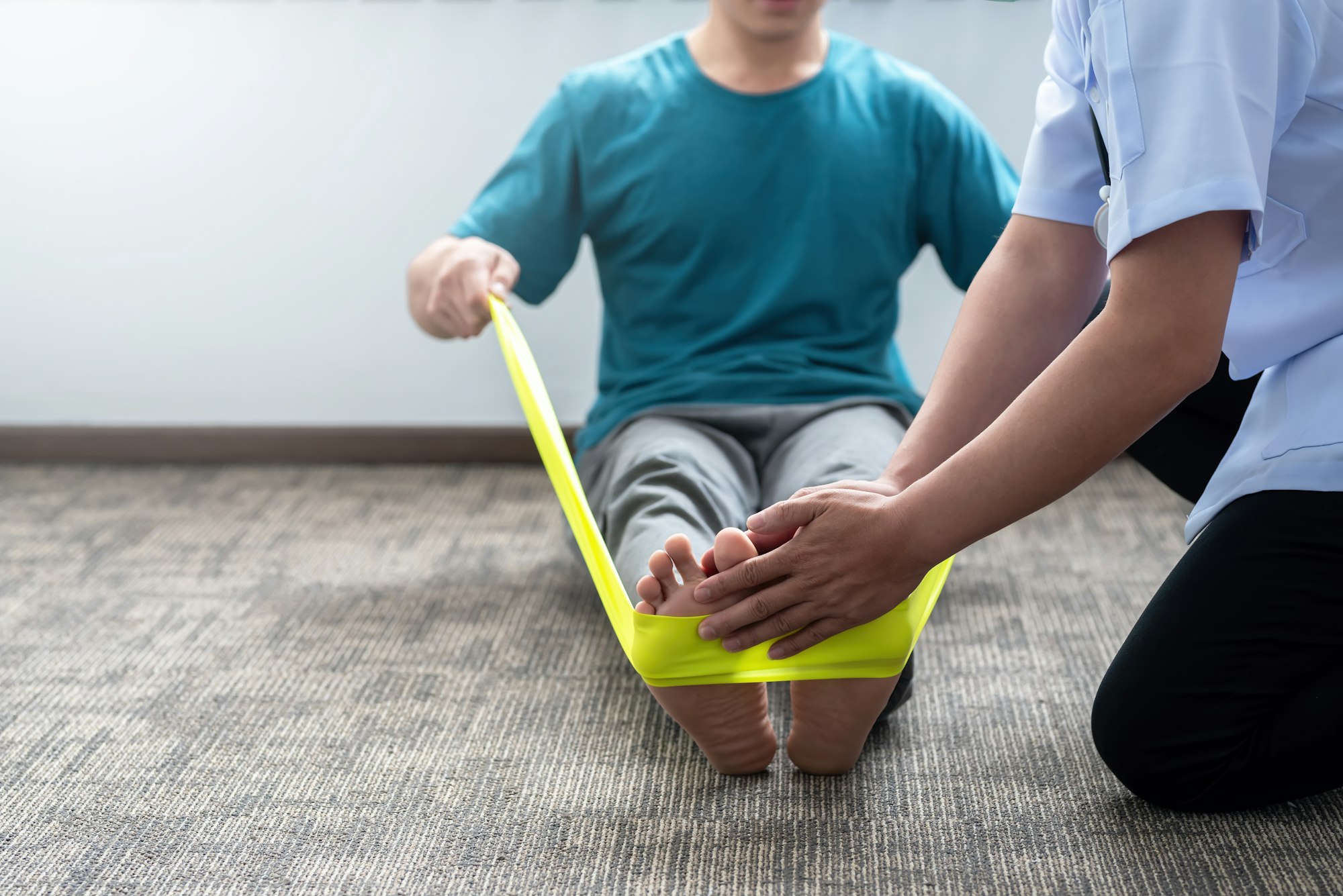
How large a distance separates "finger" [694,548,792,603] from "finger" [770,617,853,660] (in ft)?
0.13

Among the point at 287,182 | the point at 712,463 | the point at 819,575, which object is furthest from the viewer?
the point at 287,182

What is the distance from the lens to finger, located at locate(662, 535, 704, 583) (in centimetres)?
76

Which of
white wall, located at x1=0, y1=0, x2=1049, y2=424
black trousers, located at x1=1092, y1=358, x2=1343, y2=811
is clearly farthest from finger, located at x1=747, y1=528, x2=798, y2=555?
white wall, located at x1=0, y1=0, x2=1049, y2=424

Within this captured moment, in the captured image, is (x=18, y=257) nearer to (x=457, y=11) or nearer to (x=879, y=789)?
(x=457, y=11)

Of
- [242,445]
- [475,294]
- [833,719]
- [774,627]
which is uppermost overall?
[475,294]

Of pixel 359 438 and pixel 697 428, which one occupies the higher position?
pixel 697 428

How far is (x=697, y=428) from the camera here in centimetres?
114

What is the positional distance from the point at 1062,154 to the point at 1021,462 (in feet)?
0.90

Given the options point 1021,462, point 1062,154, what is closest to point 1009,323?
point 1062,154

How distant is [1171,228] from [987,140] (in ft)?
2.19

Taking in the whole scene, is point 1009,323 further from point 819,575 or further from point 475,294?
point 475,294

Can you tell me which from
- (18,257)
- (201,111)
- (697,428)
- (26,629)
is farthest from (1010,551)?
(18,257)

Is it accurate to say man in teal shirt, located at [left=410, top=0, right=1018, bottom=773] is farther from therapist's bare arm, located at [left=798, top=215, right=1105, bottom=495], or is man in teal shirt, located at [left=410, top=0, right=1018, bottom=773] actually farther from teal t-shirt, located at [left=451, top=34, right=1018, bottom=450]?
therapist's bare arm, located at [left=798, top=215, right=1105, bottom=495]

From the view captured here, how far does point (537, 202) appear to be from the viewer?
121cm
